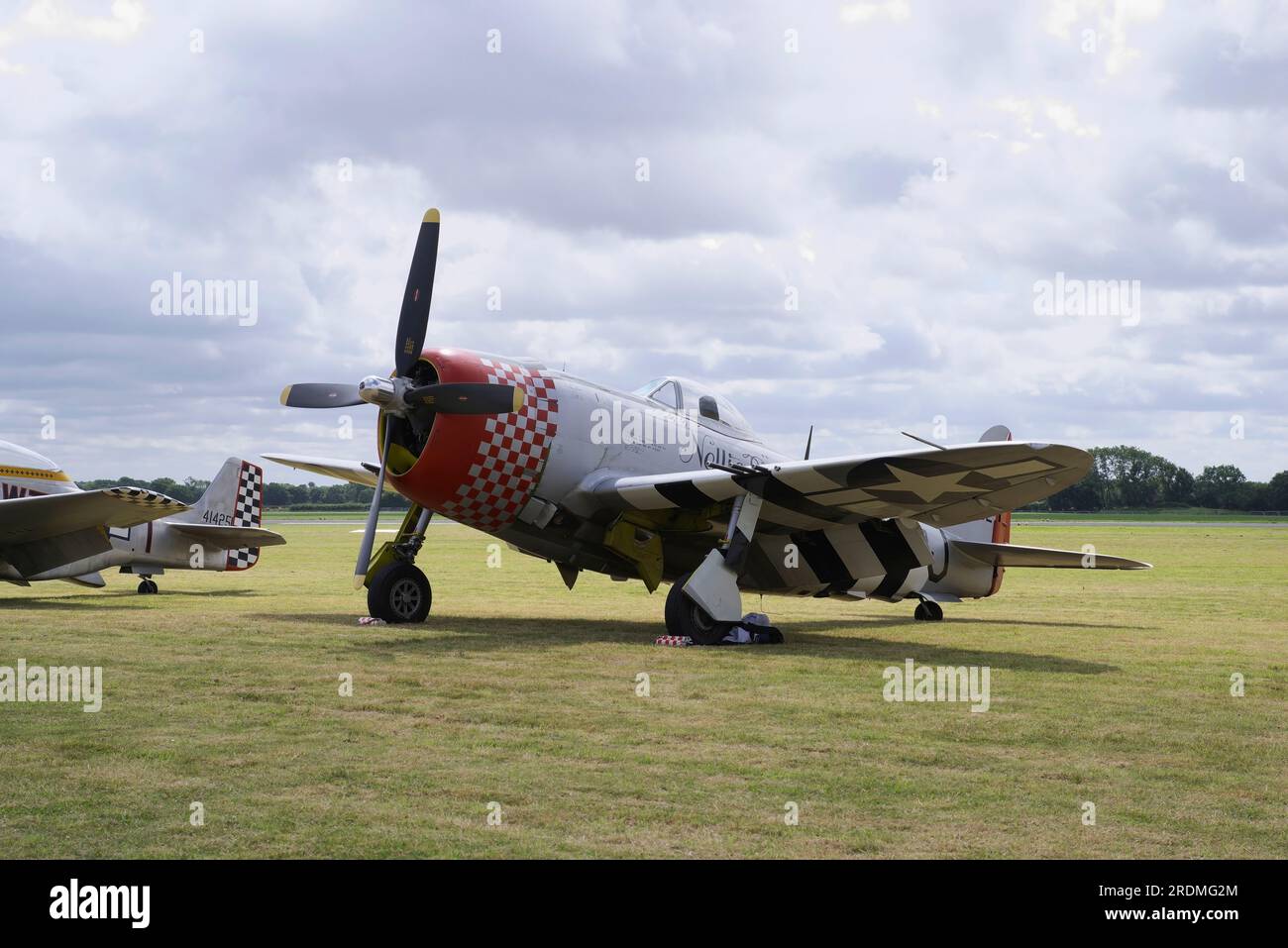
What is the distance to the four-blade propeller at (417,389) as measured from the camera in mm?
12133

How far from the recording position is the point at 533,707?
778 cm

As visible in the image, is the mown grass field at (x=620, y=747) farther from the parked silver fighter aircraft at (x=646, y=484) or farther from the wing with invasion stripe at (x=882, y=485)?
the wing with invasion stripe at (x=882, y=485)

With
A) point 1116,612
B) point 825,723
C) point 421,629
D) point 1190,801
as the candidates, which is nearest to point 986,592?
point 1116,612

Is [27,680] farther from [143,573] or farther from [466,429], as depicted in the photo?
[143,573]

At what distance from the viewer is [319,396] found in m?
13.9

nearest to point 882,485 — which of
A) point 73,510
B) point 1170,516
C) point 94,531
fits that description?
point 73,510

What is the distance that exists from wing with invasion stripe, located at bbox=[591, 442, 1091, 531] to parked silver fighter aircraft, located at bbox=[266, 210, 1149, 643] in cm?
2

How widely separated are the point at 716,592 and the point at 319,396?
5474mm

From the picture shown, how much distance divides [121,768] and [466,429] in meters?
6.88

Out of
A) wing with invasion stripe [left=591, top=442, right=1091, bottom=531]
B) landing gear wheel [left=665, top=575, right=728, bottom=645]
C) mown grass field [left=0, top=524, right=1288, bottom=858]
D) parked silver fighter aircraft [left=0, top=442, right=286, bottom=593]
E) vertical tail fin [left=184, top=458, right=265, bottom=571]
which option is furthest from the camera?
vertical tail fin [left=184, top=458, right=265, bottom=571]

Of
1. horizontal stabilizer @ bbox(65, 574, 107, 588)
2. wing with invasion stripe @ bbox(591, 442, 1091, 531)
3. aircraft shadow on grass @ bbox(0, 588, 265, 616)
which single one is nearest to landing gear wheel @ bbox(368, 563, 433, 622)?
wing with invasion stripe @ bbox(591, 442, 1091, 531)

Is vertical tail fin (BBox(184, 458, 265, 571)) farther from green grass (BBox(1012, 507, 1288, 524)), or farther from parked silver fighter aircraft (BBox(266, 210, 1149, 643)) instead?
green grass (BBox(1012, 507, 1288, 524))

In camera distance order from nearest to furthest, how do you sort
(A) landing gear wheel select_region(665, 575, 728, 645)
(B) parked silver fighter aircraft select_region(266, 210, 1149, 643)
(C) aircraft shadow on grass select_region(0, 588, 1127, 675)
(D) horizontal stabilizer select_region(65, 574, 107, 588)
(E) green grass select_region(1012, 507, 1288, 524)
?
(C) aircraft shadow on grass select_region(0, 588, 1127, 675) → (B) parked silver fighter aircraft select_region(266, 210, 1149, 643) → (A) landing gear wheel select_region(665, 575, 728, 645) → (D) horizontal stabilizer select_region(65, 574, 107, 588) → (E) green grass select_region(1012, 507, 1288, 524)

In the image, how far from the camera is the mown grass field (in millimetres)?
4770
